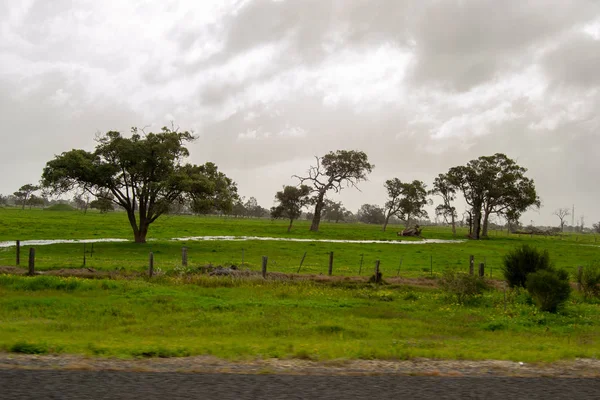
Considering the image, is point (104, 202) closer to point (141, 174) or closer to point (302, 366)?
point (141, 174)

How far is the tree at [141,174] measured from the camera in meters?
44.3

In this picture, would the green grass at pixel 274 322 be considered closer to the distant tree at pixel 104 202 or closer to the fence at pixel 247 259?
the fence at pixel 247 259

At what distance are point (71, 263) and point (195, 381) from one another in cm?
2542

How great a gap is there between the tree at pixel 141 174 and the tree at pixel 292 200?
41580 millimetres

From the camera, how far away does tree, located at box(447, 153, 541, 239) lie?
91.0 metres

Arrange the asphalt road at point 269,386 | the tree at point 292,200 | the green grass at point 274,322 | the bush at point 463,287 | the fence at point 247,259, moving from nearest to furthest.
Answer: the asphalt road at point 269,386
the green grass at point 274,322
the bush at point 463,287
the fence at point 247,259
the tree at point 292,200

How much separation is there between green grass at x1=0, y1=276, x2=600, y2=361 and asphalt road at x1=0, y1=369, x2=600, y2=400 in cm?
156

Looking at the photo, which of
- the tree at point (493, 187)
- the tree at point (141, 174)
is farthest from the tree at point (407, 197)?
the tree at point (141, 174)

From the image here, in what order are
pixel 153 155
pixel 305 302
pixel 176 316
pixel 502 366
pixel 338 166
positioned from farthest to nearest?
pixel 338 166, pixel 153 155, pixel 305 302, pixel 176 316, pixel 502 366

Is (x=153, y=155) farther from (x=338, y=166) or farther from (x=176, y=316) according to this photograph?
(x=338, y=166)

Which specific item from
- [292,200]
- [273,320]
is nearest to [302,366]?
[273,320]

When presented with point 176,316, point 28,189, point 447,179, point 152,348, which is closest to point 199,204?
point 176,316

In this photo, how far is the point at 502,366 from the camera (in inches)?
346

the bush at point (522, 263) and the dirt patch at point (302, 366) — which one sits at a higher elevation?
the bush at point (522, 263)
